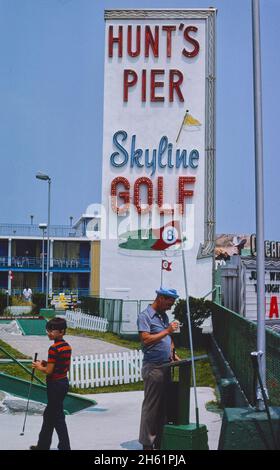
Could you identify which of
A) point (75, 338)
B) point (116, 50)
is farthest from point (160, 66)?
point (75, 338)

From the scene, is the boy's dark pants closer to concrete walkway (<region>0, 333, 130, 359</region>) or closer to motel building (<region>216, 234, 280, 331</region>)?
motel building (<region>216, 234, 280, 331</region>)

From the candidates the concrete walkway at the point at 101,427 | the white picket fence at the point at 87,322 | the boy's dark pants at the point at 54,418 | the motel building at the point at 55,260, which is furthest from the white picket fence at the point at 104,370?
the motel building at the point at 55,260

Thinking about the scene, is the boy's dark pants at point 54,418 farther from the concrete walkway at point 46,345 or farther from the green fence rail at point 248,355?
the concrete walkway at point 46,345

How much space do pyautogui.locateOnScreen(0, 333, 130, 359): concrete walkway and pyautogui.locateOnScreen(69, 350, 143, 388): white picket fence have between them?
397 centimetres

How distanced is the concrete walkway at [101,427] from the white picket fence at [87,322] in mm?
17423

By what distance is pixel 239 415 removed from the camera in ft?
24.9

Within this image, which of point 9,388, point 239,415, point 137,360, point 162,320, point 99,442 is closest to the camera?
point 239,415

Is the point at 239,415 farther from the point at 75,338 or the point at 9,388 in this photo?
the point at 75,338

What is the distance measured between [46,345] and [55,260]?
51020mm

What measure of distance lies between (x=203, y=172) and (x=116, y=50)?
7.49 m

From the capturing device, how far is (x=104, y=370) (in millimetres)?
17156

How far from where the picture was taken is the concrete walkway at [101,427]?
9414mm

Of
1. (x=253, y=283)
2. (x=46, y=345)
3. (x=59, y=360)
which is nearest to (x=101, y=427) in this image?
(x=59, y=360)

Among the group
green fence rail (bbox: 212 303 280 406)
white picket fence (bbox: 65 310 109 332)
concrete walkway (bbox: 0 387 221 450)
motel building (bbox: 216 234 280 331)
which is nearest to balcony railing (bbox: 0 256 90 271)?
white picket fence (bbox: 65 310 109 332)
